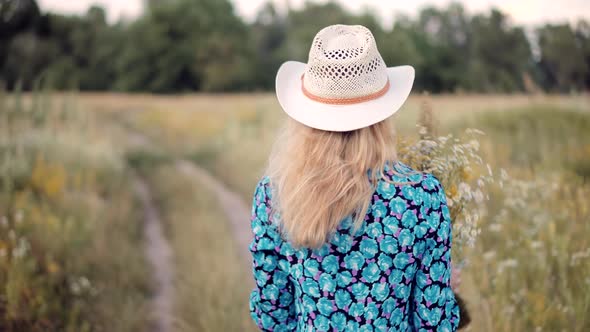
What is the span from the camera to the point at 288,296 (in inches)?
72.0

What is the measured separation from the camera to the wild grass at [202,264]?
357 cm

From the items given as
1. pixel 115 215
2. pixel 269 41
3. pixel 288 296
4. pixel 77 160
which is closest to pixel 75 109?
pixel 77 160

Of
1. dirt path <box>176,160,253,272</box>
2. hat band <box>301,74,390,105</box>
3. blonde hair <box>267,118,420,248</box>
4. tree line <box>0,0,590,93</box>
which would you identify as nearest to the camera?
blonde hair <box>267,118,420,248</box>

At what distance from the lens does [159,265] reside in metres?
4.90

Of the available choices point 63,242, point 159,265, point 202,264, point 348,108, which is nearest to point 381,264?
point 348,108

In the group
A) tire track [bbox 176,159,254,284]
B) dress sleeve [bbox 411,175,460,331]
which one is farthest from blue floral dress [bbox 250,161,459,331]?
tire track [bbox 176,159,254,284]

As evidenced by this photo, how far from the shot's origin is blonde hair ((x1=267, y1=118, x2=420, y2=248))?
5.01ft

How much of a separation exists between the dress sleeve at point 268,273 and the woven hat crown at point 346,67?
41 centimetres

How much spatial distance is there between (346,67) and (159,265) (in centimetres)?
389

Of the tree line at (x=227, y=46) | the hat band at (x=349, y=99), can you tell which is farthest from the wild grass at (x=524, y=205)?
the tree line at (x=227, y=46)

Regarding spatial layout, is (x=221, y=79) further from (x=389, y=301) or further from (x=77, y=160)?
(x=389, y=301)

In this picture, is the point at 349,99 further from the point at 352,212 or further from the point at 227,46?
the point at 227,46

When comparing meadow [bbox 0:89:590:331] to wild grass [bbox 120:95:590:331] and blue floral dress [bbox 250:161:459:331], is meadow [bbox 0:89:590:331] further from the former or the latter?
blue floral dress [bbox 250:161:459:331]

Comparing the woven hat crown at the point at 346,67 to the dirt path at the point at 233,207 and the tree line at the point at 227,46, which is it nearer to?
the dirt path at the point at 233,207
